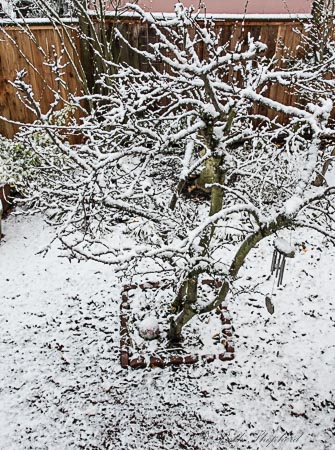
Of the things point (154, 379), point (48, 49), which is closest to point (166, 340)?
point (154, 379)

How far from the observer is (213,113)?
250 cm

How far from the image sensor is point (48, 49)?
5.86 m

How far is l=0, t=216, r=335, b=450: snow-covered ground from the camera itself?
298 centimetres

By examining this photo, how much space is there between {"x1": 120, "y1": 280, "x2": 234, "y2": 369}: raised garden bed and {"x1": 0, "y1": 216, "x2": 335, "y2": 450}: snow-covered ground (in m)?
0.08

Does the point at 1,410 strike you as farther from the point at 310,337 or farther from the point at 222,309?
the point at 310,337

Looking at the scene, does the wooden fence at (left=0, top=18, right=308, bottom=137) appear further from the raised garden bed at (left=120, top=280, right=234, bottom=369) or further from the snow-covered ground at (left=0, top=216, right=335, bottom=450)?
the raised garden bed at (left=120, top=280, right=234, bottom=369)

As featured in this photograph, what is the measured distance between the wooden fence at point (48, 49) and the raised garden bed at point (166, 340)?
343 cm

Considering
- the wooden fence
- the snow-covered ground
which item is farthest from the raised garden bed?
the wooden fence

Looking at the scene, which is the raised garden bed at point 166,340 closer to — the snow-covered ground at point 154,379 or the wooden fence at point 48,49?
the snow-covered ground at point 154,379

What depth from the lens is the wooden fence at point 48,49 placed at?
5.78 metres

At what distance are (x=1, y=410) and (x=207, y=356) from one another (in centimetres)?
156

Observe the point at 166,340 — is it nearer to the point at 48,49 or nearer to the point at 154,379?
the point at 154,379

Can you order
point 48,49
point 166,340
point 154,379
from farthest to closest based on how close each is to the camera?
point 48,49 < point 166,340 < point 154,379

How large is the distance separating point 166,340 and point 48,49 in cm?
429
